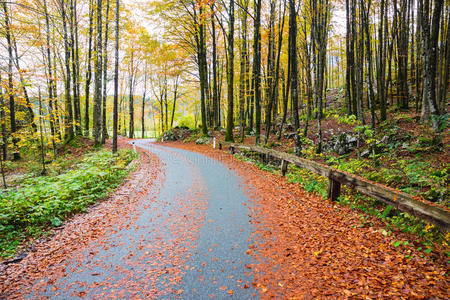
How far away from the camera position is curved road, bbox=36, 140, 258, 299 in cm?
292

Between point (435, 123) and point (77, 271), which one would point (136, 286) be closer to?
point (77, 271)

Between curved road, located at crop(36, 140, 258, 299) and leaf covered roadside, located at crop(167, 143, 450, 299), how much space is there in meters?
0.36

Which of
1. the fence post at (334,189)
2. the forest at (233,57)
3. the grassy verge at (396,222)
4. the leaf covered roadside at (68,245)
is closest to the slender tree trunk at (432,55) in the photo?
the forest at (233,57)

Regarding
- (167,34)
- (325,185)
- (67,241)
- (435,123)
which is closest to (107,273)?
(67,241)

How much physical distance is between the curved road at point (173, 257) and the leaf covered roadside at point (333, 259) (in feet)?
1.17

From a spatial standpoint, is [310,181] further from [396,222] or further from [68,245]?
[68,245]

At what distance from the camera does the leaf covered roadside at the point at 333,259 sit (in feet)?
9.14

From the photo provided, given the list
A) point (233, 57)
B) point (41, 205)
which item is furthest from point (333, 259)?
point (233, 57)

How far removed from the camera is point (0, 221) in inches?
174

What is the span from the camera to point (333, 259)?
11.3 feet

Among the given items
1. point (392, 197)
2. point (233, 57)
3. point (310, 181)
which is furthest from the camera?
point (233, 57)

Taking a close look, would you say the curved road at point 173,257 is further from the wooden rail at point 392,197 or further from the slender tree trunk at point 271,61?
the slender tree trunk at point 271,61

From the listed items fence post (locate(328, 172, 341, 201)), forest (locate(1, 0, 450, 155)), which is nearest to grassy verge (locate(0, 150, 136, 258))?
forest (locate(1, 0, 450, 155))

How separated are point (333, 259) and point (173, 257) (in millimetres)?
2568
